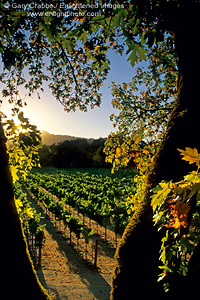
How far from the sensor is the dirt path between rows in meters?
7.35

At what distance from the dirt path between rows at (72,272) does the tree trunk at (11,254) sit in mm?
5817

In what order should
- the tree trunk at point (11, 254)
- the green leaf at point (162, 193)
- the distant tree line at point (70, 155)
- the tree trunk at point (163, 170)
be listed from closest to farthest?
the green leaf at point (162, 193) → the tree trunk at point (11, 254) → the tree trunk at point (163, 170) → the distant tree line at point (70, 155)

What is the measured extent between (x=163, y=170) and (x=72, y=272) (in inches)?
315

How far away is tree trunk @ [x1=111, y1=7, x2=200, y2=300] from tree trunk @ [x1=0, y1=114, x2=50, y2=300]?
1287 millimetres

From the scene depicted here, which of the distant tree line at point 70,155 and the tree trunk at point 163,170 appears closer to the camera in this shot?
the tree trunk at point 163,170

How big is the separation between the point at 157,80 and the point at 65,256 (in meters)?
9.46

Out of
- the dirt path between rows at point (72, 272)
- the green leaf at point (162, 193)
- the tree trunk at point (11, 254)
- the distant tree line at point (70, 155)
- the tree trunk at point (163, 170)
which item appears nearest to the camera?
the green leaf at point (162, 193)

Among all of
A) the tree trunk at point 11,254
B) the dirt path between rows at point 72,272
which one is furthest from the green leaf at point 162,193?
the dirt path between rows at point 72,272

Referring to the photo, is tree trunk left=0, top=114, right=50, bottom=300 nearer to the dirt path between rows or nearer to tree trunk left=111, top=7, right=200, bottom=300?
tree trunk left=111, top=7, right=200, bottom=300

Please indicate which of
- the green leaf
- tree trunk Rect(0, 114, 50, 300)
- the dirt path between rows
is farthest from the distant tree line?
the green leaf

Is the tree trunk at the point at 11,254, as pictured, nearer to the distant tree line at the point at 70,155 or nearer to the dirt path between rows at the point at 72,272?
the dirt path between rows at the point at 72,272

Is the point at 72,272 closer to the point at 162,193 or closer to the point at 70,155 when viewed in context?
the point at 162,193

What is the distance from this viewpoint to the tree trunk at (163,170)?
113 inches

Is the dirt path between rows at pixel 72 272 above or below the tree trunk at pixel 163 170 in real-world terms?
below
